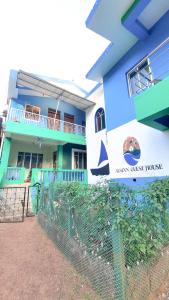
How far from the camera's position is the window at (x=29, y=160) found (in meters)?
12.4

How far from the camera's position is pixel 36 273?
307 cm

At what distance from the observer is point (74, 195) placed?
3572 mm

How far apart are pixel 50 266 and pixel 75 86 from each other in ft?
43.6

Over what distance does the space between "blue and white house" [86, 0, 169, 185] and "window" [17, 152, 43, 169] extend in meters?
8.03

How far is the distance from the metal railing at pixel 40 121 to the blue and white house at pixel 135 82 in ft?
15.4

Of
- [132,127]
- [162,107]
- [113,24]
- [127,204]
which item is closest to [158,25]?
[113,24]

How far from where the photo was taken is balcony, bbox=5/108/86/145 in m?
9.25

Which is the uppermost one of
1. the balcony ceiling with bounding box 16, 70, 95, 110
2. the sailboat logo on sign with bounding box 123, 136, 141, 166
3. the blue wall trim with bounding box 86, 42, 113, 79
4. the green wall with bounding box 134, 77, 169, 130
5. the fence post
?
the balcony ceiling with bounding box 16, 70, 95, 110

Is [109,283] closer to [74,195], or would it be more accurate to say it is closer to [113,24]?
[74,195]

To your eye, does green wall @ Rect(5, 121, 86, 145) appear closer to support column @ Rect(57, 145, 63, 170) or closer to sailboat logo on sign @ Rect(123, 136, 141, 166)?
support column @ Rect(57, 145, 63, 170)

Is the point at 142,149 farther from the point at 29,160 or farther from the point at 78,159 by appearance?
the point at 29,160

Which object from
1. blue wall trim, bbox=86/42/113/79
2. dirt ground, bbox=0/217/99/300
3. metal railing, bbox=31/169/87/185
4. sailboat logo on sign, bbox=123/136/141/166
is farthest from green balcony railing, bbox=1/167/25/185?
blue wall trim, bbox=86/42/113/79

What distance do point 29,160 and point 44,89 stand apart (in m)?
5.94

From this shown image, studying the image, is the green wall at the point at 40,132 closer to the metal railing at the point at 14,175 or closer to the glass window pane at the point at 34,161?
the metal railing at the point at 14,175
